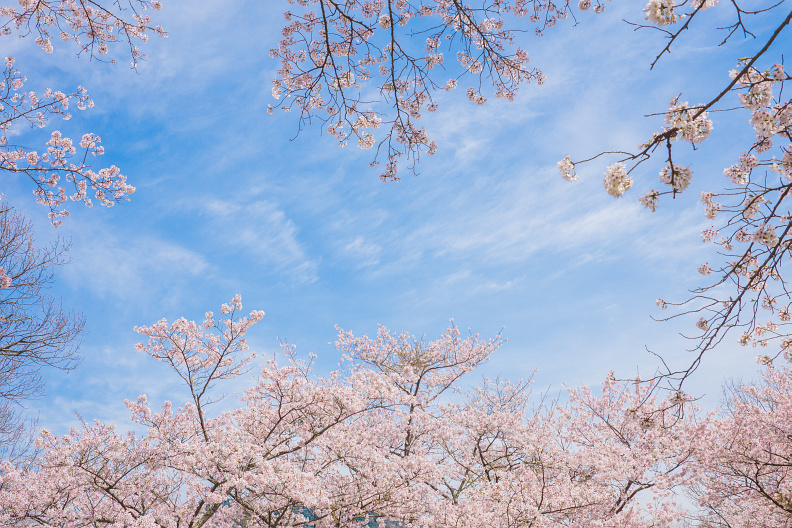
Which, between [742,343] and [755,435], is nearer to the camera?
[742,343]

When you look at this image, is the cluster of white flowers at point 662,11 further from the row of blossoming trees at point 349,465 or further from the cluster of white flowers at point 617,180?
the row of blossoming trees at point 349,465

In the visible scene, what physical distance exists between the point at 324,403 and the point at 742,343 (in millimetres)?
7244

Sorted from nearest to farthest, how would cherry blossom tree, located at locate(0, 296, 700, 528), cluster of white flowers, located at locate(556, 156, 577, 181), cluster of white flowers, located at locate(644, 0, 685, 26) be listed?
cluster of white flowers, located at locate(644, 0, 685, 26)
cluster of white flowers, located at locate(556, 156, 577, 181)
cherry blossom tree, located at locate(0, 296, 700, 528)

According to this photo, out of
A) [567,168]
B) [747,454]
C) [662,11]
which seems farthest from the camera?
[747,454]

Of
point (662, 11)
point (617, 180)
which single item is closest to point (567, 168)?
point (617, 180)

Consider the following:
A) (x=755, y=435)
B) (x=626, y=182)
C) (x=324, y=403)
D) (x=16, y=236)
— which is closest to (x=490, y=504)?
(x=324, y=403)

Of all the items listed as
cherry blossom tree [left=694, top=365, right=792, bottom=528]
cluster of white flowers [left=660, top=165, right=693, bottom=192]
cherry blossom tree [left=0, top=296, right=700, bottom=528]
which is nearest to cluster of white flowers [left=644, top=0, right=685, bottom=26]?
cluster of white flowers [left=660, top=165, right=693, bottom=192]

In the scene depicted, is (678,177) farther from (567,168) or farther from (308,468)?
(308,468)

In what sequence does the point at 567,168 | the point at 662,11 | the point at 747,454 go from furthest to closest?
the point at 747,454 < the point at 567,168 < the point at 662,11

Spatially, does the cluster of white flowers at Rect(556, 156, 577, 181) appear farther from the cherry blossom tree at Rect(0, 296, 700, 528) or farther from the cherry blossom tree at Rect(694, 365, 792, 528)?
the cherry blossom tree at Rect(694, 365, 792, 528)

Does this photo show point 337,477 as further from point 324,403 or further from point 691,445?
point 691,445

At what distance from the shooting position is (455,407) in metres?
14.2

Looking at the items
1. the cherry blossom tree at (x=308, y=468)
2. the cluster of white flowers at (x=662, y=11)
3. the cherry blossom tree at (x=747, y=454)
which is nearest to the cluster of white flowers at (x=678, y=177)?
the cluster of white flowers at (x=662, y=11)

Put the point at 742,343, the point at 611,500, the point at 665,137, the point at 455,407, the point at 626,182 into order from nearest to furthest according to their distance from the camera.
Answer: the point at 665,137
the point at 626,182
the point at 742,343
the point at 611,500
the point at 455,407
